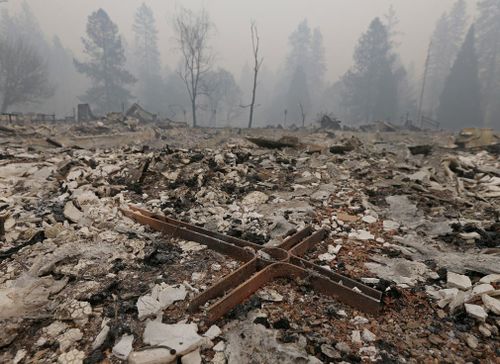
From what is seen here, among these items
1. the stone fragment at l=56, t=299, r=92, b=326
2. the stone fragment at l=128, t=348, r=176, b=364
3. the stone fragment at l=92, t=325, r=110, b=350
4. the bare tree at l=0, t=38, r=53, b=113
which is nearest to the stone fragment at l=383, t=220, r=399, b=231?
the stone fragment at l=128, t=348, r=176, b=364

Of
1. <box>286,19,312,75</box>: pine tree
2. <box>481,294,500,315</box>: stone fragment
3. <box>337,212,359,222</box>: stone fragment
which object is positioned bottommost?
<box>481,294,500,315</box>: stone fragment

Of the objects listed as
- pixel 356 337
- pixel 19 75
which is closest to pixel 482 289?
pixel 356 337

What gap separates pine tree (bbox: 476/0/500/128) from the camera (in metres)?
41.4

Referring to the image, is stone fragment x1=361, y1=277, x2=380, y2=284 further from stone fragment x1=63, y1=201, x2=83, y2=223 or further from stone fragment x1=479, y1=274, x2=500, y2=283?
stone fragment x1=63, y1=201, x2=83, y2=223

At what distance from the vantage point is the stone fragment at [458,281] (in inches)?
115

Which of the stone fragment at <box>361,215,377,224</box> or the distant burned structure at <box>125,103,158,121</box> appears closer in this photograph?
the stone fragment at <box>361,215,377,224</box>

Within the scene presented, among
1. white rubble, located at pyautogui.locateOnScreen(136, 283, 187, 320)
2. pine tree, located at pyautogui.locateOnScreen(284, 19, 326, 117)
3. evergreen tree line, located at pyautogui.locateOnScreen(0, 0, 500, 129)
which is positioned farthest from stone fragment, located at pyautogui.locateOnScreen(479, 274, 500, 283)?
pine tree, located at pyautogui.locateOnScreen(284, 19, 326, 117)

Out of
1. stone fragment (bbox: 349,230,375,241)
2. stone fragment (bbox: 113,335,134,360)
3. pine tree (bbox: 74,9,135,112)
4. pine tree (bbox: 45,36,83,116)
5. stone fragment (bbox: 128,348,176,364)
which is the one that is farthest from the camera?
pine tree (bbox: 45,36,83,116)

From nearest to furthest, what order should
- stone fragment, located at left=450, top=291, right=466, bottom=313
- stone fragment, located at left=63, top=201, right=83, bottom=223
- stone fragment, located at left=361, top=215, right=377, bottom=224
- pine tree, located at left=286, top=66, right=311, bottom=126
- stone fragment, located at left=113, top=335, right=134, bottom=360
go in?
1. stone fragment, located at left=113, top=335, right=134, bottom=360
2. stone fragment, located at left=450, top=291, right=466, bottom=313
3. stone fragment, located at left=63, top=201, right=83, bottom=223
4. stone fragment, located at left=361, top=215, right=377, bottom=224
5. pine tree, located at left=286, top=66, right=311, bottom=126

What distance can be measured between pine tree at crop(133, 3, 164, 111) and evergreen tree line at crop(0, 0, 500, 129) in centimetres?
19

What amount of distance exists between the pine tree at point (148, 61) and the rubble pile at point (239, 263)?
172ft

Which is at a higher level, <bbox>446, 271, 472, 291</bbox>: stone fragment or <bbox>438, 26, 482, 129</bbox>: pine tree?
<bbox>438, 26, 482, 129</bbox>: pine tree

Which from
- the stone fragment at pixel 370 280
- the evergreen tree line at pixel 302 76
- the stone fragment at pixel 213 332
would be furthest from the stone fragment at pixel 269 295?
the evergreen tree line at pixel 302 76

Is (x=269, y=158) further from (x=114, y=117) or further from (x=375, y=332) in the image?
(x=114, y=117)
